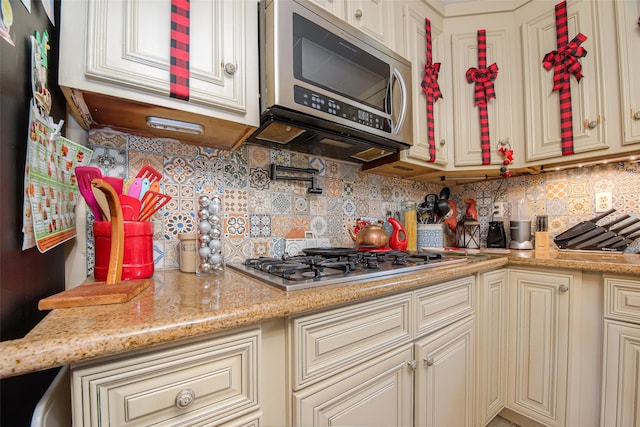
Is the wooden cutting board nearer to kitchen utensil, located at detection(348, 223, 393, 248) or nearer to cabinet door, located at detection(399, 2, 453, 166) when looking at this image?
kitchen utensil, located at detection(348, 223, 393, 248)

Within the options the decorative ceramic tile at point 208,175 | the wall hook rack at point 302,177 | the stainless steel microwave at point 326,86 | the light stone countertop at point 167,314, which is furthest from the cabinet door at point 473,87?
the decorative ceramic tile at point 208,175

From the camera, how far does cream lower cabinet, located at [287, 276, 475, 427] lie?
61 cm

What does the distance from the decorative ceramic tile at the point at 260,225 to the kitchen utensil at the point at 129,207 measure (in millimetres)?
439

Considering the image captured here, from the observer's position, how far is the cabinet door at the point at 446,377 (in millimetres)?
866

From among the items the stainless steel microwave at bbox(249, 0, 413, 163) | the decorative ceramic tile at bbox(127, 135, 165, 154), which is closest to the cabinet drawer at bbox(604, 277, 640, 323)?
the stainless steel microwave at bbox(249, 0, 413, 163)

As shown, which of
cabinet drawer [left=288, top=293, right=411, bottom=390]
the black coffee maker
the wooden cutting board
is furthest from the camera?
the black coffee maker

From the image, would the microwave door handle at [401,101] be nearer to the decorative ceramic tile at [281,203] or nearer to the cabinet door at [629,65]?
the decorative ceramic tile at [281,203]

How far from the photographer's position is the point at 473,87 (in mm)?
1538

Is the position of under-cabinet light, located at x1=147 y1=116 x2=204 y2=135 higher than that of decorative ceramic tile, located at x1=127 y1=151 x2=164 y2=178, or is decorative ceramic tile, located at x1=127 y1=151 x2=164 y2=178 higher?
under-cabinet light, located at x1=147 y1=116 x2=204 y2=135

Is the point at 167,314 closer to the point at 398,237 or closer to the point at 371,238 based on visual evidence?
the point at 371,238

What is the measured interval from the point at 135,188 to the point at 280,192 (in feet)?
1.87

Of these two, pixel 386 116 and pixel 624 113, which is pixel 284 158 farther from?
pixel 624 113

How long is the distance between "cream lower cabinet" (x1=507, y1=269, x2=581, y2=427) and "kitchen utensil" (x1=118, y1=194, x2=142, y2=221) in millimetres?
1582

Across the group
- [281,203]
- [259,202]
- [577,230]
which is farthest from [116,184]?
[577,230]
